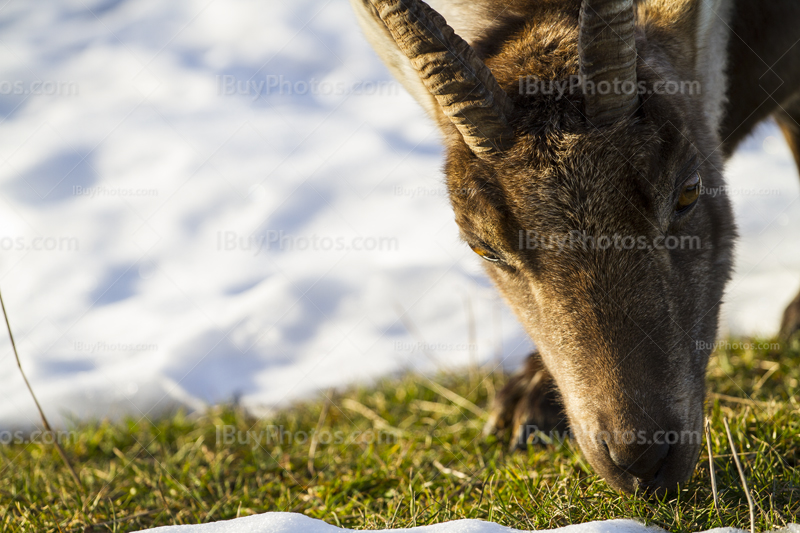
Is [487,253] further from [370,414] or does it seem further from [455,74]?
[370,414]

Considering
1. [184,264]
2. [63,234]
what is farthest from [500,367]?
[63,234]

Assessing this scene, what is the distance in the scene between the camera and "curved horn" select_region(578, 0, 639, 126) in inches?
105

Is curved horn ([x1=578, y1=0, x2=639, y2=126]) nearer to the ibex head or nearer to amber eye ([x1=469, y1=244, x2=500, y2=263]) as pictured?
the ibex head

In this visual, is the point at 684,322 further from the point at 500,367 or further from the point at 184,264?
the point at 184,264

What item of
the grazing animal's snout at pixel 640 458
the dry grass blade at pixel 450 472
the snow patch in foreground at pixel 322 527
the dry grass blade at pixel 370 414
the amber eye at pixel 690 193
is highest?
the amber eye at pixel 690 193

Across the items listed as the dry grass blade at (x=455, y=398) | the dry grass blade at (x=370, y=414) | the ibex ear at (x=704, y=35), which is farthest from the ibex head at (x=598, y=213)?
the dry grass blade at (x=370, y=414)

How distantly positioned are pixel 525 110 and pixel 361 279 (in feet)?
18.4

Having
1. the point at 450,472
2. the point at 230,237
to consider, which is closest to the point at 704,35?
the point at 450,472

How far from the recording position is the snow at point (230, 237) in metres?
6.53

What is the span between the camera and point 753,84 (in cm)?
416

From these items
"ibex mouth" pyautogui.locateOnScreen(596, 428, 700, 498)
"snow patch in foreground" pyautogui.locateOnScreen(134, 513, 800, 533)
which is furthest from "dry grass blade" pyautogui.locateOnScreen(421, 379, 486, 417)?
"snow patch in foreground" pyautogui.locateOnScreen(134, 513, 800, 533)

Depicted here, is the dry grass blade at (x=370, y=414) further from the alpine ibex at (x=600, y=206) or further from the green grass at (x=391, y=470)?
the alpine ibex at (x=600, y=206)

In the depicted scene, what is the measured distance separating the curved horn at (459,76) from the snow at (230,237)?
2406 mm

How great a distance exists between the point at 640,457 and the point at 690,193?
4.58ft
